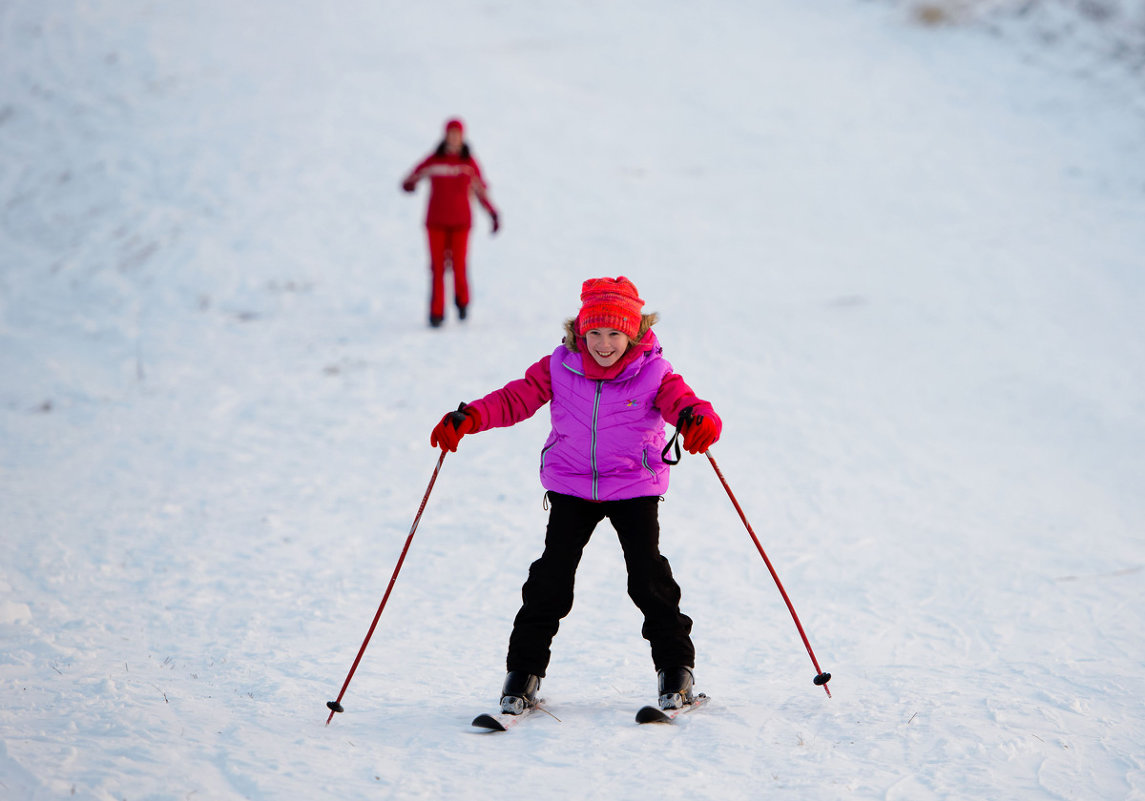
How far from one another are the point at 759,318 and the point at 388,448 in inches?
173

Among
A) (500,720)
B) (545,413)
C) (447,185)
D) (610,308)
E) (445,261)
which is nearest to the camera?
Result: (610,308)

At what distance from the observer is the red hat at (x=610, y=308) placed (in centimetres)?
350

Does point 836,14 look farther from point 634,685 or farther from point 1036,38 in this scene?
point 634,685

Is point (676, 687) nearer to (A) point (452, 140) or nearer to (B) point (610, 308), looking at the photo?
(B) point (610, 308)

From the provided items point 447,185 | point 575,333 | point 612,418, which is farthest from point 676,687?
point 447,185

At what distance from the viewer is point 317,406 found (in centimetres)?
788

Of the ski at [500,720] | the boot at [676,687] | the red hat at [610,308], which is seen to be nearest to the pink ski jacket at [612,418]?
the red hat at [610,308]

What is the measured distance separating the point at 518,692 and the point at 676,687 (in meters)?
0.63

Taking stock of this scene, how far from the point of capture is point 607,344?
3.51m

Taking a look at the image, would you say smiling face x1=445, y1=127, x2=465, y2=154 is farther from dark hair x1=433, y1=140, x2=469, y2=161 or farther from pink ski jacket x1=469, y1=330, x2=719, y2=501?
pink ski jacket x1=469, y1=330, x2=719, y2=501

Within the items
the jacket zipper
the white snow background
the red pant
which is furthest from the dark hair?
the jacket zipper

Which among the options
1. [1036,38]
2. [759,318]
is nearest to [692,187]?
[759,318]

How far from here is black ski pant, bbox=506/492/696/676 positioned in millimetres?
3641

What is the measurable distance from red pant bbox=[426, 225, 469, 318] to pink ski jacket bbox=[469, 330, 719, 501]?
5.74 metres
